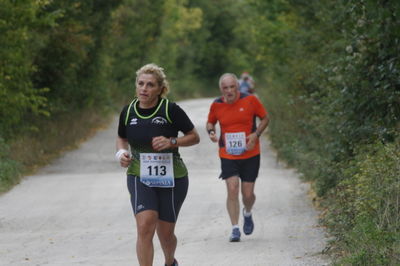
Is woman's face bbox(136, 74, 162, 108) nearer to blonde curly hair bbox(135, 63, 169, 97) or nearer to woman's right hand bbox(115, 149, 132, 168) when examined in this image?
blonde curly hair bbox(135, 63, 169, 97)

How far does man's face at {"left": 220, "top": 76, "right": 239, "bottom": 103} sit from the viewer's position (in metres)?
11.1

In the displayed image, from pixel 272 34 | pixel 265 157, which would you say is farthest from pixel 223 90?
pixel 272 34

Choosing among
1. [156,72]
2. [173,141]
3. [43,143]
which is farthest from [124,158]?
[43,143]

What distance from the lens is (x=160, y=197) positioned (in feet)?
25.6

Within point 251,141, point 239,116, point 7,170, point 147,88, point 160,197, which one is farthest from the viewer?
point 7,170

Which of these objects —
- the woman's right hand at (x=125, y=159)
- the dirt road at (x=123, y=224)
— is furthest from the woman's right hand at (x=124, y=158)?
the dirt road at (x=123, y=224)

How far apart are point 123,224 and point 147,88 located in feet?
18.1

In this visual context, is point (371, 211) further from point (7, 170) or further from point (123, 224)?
point (7, 170)

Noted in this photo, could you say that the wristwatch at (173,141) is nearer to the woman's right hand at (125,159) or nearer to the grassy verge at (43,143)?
the woman's right hand at (125,159)

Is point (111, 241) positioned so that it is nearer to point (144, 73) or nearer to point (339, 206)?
point (339, 206)

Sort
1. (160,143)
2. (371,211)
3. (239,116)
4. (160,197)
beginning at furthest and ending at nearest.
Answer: (239,116), (371,211), (160,197), (160,143)

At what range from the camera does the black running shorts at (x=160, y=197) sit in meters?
7.68

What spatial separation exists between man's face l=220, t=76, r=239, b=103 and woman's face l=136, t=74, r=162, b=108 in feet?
11.2

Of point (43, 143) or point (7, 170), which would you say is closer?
point (7, 170)
